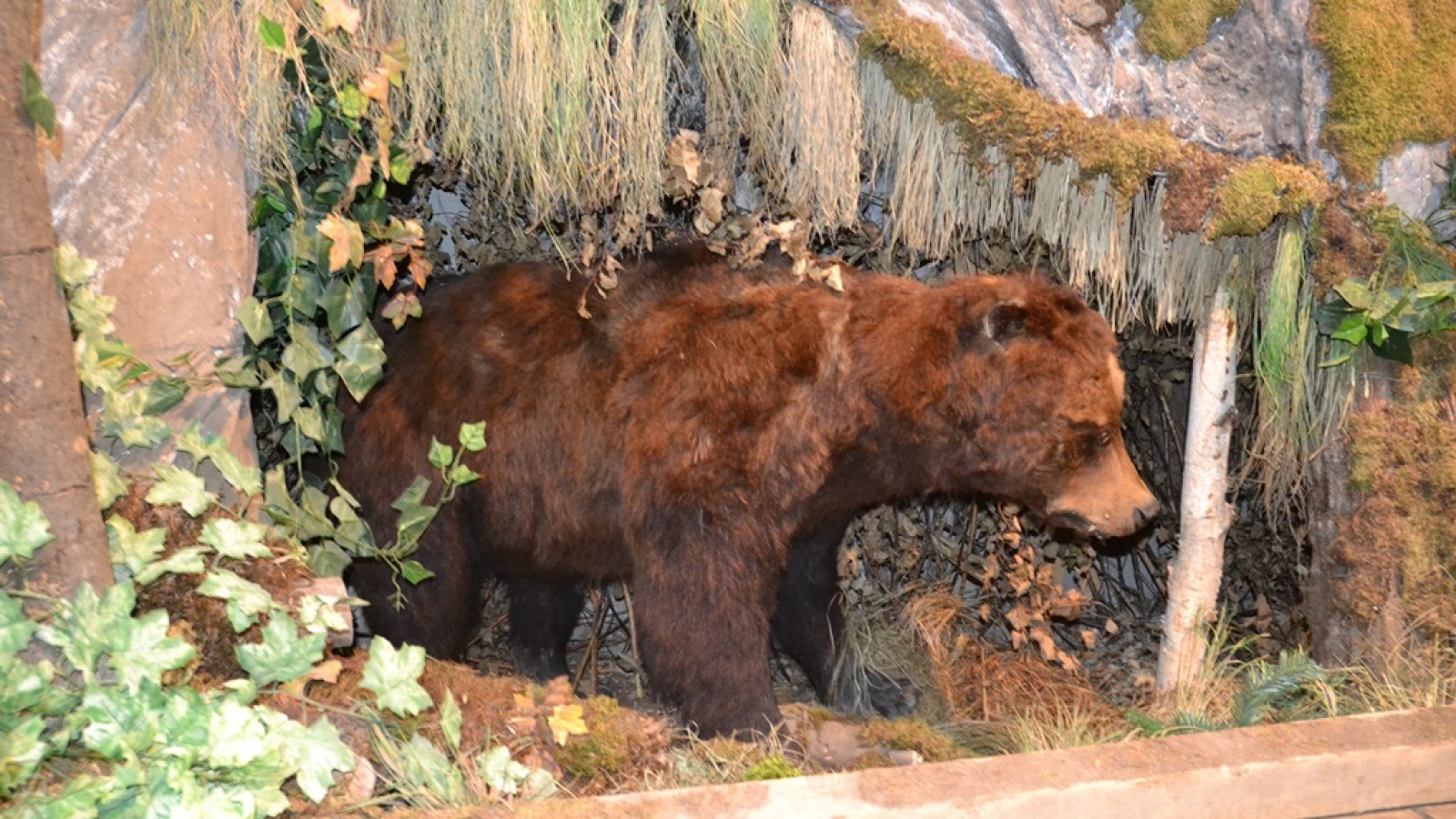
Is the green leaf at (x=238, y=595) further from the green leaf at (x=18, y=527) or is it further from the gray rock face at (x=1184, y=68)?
the gray rock face at (x=1184, y=68)

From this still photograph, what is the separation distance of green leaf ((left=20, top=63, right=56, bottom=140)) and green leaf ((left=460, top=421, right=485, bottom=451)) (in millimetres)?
1509

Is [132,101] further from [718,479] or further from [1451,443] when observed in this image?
[1451,443]

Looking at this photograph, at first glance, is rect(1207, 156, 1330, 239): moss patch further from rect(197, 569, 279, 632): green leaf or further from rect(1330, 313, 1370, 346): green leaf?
rect(197, 569, 279, 632): green leaf

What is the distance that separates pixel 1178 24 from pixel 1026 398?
1.46 meters

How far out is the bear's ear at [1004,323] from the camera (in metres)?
4.47

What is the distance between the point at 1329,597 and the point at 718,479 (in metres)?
2.16

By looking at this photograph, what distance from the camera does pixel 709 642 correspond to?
431cm

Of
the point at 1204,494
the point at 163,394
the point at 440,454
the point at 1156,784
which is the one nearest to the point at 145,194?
the point at 163,394

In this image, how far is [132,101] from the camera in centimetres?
392

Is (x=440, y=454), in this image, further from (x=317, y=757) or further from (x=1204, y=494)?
(x=1204, y=494)

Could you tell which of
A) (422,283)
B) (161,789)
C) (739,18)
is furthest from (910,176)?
(161,789)

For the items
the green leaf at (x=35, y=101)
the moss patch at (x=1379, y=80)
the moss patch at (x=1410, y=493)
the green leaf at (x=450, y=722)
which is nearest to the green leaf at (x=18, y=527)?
the green leaf at (x=35, y=101)

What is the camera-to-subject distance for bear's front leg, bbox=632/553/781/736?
14.1ft

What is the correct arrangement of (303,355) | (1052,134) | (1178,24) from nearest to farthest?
(303,355) < (1052,134) < (1178,24)
